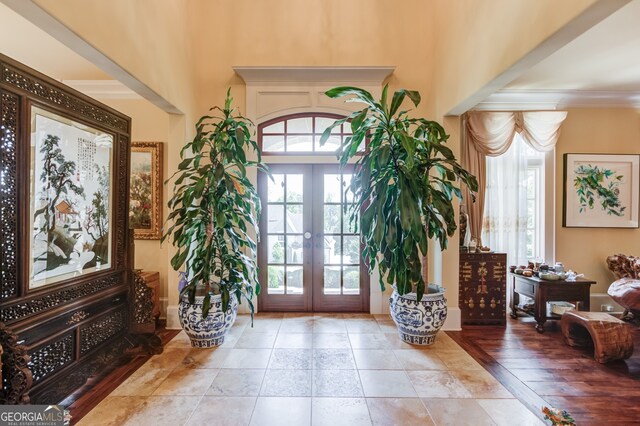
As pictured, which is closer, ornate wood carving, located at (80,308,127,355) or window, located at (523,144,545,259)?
ornate wood carving, located at (80,308,127,355)

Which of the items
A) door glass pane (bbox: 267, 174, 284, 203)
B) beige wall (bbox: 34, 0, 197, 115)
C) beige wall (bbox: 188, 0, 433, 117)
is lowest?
door glass pane (bbox: 267, 174, 284, 203)

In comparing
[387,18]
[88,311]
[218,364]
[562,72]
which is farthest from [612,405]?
[387,18]

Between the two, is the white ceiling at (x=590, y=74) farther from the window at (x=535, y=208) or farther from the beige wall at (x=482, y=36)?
the window at (x=535, y=208)

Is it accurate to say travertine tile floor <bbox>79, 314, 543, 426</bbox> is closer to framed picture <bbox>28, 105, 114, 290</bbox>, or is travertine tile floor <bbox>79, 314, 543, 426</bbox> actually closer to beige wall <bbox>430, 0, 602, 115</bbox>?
framed picture <bbox>28, 105, 114, 290</bbox>

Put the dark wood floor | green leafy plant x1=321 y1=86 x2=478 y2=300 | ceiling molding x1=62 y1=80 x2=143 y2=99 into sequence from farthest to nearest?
1. ceiling molding x1=62 y1=80 x2=143 y2=99
2. green leafy plant x1=321 y1=86 x2=478 y2=300
3. the dark wood floor

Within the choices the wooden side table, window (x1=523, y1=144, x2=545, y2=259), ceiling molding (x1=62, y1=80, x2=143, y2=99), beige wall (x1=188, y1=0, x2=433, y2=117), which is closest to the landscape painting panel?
the wooden side table

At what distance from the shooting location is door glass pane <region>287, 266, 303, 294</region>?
420cm

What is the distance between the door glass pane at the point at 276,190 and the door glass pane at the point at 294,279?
0.95m

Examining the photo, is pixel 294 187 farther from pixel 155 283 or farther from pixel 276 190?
pixel 155 283

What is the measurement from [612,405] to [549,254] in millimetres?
2450

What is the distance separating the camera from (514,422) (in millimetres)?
1999

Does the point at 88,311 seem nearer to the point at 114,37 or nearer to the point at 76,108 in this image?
the point at 76,108

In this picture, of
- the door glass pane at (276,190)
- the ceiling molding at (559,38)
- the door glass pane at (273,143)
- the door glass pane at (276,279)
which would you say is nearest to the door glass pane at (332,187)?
the door glass pane at (276,190)

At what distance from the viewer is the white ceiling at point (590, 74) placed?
2.85 meters
